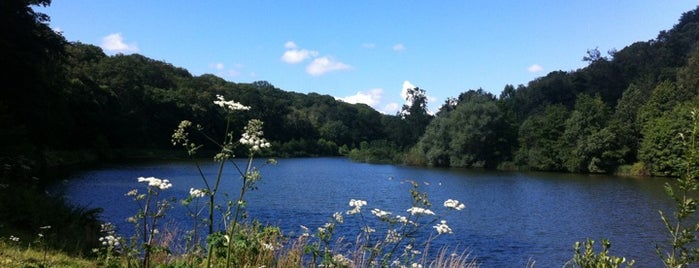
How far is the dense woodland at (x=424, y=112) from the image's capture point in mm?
23656

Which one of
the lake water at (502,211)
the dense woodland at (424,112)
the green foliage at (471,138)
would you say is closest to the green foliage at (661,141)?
the dense woodland at (424,112)

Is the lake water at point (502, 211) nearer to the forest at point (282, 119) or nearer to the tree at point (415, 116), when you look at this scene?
the forest at point (282, 119)

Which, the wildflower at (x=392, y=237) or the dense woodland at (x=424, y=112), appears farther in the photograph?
the dense woodland at (x=424, y=112)

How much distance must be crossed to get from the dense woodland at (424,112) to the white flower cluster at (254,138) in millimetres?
10544

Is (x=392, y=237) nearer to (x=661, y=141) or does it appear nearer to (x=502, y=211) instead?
(x=502, y=211)

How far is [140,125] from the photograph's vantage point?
2677 inches

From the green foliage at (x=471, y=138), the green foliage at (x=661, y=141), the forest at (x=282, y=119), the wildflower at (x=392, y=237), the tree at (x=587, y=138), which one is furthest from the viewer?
the green foliage at (x=471, y=138)

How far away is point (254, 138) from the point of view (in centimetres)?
379

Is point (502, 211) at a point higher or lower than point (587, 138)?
lower

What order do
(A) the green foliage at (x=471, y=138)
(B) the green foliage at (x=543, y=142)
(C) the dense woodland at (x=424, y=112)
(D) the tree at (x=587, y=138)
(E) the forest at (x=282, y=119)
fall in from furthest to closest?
1. (A) the green foliage at (x=471, y=138)
2. (B) the green foliage at (x=543, y=142)
3. (D) the tree at (x=587, y=138)
4. (C) the dense woodland at (x=424, y=112)
5. (E) the forest at (x=282, y=119)

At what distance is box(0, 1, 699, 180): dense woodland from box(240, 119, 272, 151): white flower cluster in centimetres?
1054

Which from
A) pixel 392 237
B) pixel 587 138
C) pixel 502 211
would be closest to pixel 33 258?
pixel 392 237

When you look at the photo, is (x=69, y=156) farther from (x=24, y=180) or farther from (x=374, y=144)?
(x=374, y=144)

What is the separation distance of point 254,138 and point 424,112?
88722mm
